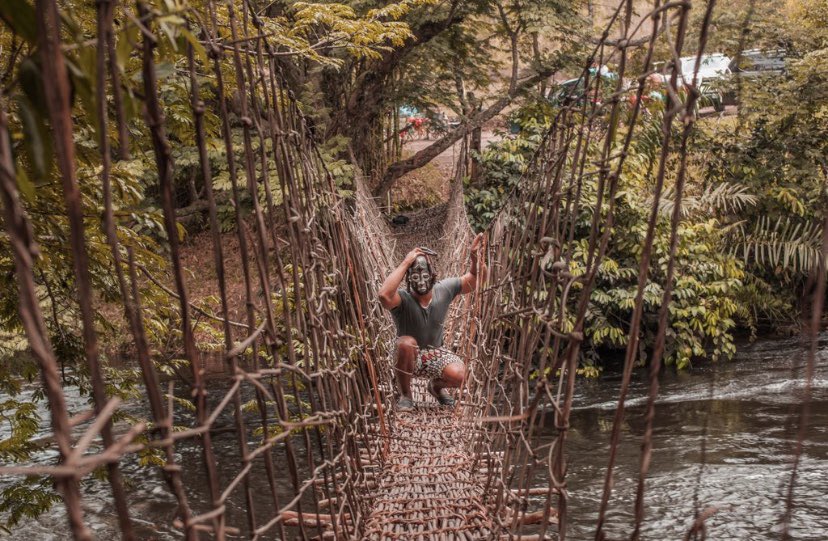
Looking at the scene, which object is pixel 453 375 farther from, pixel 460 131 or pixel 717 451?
pixel 460 131

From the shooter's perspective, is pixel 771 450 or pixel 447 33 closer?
pixel 771 450

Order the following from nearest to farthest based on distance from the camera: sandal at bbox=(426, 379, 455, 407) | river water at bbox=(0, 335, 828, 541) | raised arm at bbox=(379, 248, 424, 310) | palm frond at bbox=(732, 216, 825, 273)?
1. raised arm at bbox=(379, 248, 424, 310)
2. sandal at bbox=(426, 379, 455, 407)
3. river water at bbox=(0, 335, 828, 541)
4. palm frond at bbox=(732, 216, 825, 273)

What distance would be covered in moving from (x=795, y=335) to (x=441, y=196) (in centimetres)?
520

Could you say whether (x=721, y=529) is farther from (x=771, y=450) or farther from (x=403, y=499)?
(x=403, y=499)

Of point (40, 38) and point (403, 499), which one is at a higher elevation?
point (40, 38)

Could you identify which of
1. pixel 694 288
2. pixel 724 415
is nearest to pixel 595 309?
pixel 694 288

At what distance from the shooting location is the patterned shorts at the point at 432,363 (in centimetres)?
317

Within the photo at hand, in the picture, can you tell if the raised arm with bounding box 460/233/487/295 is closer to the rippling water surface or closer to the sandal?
the sandal

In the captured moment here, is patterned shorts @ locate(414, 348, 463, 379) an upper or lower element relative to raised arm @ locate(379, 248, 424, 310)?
lower

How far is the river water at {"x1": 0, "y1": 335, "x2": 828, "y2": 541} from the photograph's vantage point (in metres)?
4.02

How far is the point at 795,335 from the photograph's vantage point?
277 inches

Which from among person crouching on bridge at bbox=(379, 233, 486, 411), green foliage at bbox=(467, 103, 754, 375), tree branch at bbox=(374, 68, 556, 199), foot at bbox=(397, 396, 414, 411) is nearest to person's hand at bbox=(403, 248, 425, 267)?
person crouching on bridge at bbox=(379, 233, 486, 411)

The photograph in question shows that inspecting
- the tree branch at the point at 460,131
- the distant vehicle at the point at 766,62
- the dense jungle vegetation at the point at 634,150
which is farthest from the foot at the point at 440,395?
the distant vehicle at the point at 766,62

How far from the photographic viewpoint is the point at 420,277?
10.7ft
